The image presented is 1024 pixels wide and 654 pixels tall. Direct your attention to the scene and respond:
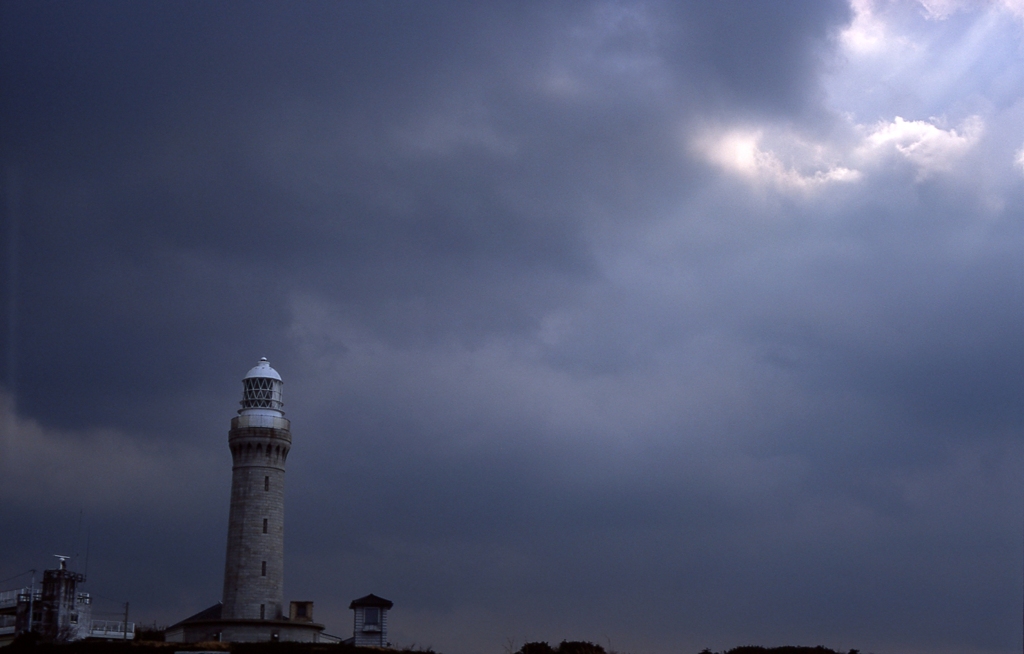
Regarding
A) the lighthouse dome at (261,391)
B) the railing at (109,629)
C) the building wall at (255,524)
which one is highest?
the lighthouse dome at (261,391)

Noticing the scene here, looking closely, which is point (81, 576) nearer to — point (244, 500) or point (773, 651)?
point (244, 500)

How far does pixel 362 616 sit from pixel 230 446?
56.1ft

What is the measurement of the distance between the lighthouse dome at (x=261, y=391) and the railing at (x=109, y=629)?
81.1 ft

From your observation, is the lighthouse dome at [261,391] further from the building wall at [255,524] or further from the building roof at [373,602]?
the building roof at [373,602]

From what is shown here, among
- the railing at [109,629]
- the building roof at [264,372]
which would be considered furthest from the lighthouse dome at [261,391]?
the railing at [109,629]

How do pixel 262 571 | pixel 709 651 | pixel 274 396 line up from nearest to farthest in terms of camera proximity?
1. pixel 709 651
2. pixel 262 571
3. pixel 274 396

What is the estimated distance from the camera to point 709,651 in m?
69.1

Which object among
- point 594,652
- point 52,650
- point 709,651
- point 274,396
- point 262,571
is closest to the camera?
point 52,650

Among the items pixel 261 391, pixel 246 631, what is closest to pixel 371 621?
pixel 246 631

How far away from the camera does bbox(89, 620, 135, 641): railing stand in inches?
3499

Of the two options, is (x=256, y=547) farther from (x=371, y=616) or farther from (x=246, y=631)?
(x=371, y=616)

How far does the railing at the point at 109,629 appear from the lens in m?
88.9

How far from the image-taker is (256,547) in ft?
251

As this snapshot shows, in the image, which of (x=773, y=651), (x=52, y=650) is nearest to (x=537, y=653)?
(x=773, y=651)
